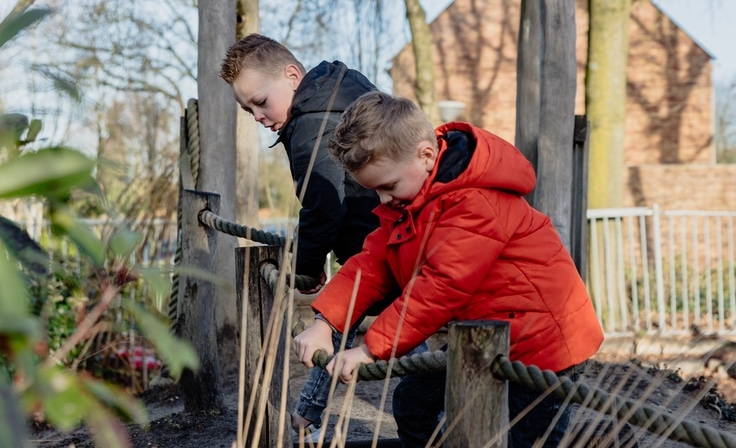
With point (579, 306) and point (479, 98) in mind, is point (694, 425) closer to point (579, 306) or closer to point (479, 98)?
point (579, 306)

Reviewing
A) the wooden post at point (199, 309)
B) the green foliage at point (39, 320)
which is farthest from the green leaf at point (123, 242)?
the wooden post at point (199, 309)

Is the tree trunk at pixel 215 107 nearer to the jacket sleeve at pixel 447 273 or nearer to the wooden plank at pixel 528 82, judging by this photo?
the wooden plank at pixel 528 82

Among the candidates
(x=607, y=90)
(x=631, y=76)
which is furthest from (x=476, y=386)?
(x=631, y=76)

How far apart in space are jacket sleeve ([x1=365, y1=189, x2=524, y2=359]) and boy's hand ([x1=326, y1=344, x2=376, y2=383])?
0.02 meters

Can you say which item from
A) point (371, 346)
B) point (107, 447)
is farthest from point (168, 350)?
point (371, 346)

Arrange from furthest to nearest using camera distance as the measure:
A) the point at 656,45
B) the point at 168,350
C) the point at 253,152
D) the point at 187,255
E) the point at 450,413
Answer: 1. the point at 656,45
2. the point at 253,152
3. the point at 187,255
4. the point at 450,413
5. the point at 168,350

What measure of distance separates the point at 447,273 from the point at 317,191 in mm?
1033

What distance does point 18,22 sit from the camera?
76 cm

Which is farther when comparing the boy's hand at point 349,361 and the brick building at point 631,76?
the brick building at point 631,76

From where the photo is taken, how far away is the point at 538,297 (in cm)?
217

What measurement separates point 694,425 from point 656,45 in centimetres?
1974

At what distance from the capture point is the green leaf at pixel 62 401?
64 cm

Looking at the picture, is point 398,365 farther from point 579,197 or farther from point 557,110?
point 579,197

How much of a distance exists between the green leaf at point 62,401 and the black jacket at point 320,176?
7.28 feet
